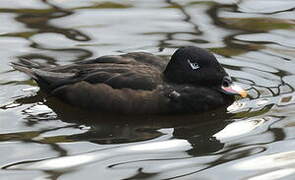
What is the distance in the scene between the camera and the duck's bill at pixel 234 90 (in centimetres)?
779

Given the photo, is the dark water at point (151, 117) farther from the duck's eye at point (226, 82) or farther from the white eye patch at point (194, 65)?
the white eye patch at point (194, 65)

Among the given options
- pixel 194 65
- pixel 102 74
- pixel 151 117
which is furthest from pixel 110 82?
pixel 194 65

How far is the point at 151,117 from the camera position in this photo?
25.4 feet

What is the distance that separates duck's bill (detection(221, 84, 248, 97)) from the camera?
7.79m

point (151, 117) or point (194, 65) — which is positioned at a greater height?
point (194, 65)

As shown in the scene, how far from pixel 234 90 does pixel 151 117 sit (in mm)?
718

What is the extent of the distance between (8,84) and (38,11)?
6.90 ft

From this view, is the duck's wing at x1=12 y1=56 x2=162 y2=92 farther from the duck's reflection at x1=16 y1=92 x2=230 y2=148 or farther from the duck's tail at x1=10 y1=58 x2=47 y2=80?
the duck's reflection at x1=16 y1=92 x2=230 y2=148

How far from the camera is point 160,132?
7.42 m

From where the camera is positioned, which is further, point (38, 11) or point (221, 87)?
point (38, 11)

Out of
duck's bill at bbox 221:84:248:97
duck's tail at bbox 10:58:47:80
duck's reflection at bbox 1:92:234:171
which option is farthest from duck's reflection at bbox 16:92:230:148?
duck's tail at bbox 10:58:47:80

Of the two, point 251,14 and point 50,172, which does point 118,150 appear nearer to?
point 50,172

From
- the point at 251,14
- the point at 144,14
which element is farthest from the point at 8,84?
the point at 251,14

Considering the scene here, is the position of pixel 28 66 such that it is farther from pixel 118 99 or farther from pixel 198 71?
pixel 198 71
